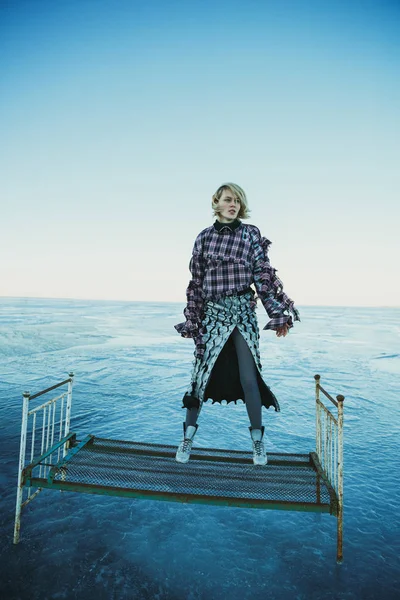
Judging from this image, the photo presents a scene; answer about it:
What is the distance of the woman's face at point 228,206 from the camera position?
310cm

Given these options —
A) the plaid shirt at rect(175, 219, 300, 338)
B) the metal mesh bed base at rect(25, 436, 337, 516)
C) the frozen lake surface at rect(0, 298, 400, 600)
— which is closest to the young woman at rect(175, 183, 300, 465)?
the plaid shirt at rect(175, 219, 300, 338)

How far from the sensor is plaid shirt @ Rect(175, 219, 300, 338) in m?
3.03

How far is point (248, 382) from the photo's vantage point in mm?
2943

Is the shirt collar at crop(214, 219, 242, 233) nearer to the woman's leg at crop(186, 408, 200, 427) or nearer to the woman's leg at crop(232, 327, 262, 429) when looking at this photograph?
the woman's leg at crop(232, 327, 262, 429)

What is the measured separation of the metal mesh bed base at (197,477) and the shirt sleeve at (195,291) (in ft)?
4.09

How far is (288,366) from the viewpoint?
12.0 meters

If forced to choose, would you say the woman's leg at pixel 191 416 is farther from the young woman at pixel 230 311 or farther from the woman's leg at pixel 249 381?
the woman's leg at pixel 249 381

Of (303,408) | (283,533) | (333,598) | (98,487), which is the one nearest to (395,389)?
(303,408)

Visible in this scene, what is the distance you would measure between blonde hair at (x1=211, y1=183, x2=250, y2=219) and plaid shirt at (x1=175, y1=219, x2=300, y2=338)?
0.11 metres

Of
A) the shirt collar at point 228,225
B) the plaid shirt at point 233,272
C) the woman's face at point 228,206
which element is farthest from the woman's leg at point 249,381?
the woman's face at point 228,206

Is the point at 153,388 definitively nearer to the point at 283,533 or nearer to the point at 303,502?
the point at 283,533

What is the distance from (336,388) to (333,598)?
6869 millimetres

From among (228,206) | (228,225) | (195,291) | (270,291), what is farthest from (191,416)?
(228,206)

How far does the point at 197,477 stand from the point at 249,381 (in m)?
0.98
